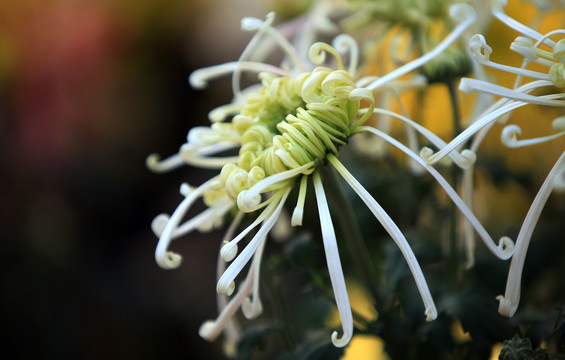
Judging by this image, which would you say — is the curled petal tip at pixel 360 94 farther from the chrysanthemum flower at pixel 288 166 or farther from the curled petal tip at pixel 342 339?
the curled petal tip at pixel 342 339

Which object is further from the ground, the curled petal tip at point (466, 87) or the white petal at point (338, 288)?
the curled petal tip at point (466, 87)

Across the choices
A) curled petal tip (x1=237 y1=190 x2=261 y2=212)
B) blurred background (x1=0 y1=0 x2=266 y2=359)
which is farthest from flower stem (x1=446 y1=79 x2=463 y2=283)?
blurred background (x1=0 y1=0 x2=266 y2=359)

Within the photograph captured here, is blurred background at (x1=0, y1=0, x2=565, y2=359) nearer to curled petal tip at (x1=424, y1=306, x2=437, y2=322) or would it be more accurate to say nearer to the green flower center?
the green flower center

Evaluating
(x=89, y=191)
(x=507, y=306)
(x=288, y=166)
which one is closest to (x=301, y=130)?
(x=288, y=166)

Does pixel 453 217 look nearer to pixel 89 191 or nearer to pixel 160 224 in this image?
pixel 160 224

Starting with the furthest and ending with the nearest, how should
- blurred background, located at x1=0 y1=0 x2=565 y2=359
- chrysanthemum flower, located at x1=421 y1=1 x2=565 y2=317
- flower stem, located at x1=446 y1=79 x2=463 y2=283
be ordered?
blurred background, located at x1=0 y1=0 x2=565 y2=359 < flower stem, located at x1=446 y1=79 x2=463 y2=283 < chrysanthemum flower, located at x1=421 y1=1 x2=565 y2=317

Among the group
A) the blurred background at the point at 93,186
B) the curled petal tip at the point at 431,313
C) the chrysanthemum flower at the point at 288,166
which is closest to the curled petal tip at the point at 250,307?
the chrysanthemum flower at the point at 288,166
